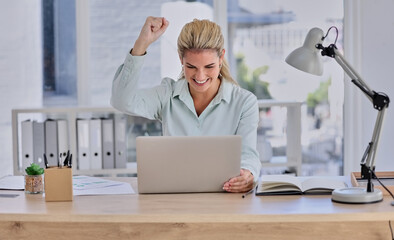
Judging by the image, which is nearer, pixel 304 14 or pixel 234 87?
pixel 234 87

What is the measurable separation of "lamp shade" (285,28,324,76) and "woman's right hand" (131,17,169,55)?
63 cm

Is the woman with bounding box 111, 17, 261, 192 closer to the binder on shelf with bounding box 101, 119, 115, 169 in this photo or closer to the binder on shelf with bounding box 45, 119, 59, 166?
the binder on shelf with bounding box 101, 119, 115, 169

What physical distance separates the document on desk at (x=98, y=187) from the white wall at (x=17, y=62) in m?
1.82

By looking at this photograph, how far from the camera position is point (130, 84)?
10.1 ft

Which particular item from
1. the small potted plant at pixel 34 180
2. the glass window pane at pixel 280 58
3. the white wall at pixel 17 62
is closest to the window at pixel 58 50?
the white wall at pixel 17 62

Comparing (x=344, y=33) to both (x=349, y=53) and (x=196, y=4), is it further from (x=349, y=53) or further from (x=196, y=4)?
(x=196, y=4)

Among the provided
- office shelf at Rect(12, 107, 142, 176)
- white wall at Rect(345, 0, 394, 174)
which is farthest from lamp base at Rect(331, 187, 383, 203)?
white wall at Rect(345, 0, 394, 174)

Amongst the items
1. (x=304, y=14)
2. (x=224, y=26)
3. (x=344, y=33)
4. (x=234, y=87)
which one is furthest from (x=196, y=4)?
(x=234, y=87)

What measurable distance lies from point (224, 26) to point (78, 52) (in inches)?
44.5

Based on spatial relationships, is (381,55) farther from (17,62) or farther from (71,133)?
(17,62)

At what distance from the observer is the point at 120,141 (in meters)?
4.76

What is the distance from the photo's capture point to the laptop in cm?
267

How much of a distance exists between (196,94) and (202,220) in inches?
39.1

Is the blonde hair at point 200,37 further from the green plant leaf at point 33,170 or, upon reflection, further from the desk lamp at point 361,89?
the green plant leaf at point 33,170
